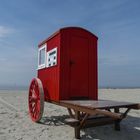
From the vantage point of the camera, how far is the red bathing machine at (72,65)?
7.02 m

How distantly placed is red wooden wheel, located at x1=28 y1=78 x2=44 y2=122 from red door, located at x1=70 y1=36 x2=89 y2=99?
39.0 inches

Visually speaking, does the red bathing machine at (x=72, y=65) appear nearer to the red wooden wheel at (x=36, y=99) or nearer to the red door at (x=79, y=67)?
the red door at (x=79, y=67)

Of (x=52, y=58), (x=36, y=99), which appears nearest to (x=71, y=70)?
(x=52, y=58)

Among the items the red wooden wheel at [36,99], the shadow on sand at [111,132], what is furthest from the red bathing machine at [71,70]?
the shadow on sand at [111,132]

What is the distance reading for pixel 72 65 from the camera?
23.6ft

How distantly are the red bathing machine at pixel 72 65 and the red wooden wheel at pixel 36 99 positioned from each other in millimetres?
381

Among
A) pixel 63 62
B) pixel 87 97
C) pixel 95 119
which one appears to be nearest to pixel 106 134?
pixel 95 119

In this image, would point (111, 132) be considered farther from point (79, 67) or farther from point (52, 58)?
point (52, 58)

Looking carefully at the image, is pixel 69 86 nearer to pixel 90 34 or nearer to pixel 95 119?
pixel 95 119

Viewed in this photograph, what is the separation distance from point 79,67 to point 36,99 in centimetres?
193

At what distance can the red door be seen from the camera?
7.20m

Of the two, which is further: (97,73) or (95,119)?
(97,73)

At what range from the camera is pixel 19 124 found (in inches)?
291

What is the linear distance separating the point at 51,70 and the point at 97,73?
155 centimetres
